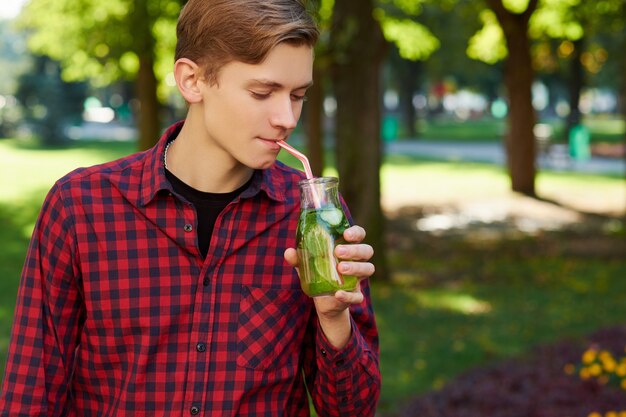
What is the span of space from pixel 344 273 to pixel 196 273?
0.41 meters

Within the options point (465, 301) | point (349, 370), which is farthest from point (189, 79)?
point (465, 301)

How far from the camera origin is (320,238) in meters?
2.19

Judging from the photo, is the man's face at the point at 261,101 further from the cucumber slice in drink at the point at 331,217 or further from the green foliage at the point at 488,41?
the green foliage at the point at 488,41

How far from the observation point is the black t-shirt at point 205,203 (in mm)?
2439

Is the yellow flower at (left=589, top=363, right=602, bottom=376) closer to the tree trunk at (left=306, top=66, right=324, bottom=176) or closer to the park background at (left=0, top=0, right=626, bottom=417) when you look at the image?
the park background at (left=0, top=0, right=626, bottom=417)

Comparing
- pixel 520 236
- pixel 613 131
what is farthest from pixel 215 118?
pixel 613 131

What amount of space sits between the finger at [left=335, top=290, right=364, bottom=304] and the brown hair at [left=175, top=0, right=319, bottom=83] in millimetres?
553

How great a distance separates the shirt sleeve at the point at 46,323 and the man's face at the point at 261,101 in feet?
1.43

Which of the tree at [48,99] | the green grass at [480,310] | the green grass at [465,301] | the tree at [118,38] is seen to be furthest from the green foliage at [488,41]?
the tree at [48,99]

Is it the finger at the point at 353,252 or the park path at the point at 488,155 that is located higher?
the finger at the point at 353,252

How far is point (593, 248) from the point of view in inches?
594

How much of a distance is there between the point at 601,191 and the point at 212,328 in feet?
70.0

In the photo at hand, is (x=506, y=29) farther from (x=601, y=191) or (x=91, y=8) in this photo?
(x=91, y=8)

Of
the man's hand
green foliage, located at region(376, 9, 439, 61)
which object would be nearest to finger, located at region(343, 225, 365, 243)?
the man's hand
